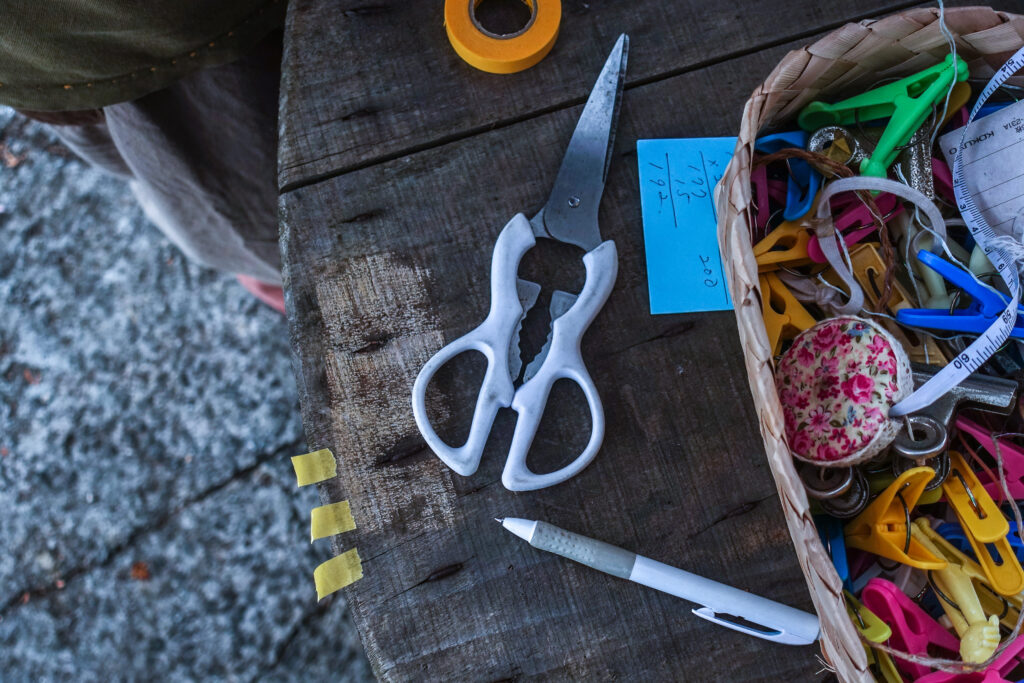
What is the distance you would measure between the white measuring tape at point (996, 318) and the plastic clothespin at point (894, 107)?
0.03 metres

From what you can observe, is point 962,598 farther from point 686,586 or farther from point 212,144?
point 212,144

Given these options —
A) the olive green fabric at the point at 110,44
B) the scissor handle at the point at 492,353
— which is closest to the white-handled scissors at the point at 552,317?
the scissor handle at the point at 492,353

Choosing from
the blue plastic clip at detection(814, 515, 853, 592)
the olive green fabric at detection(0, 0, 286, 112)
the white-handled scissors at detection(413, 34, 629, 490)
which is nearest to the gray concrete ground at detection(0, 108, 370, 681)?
the olive green fabric at detection(0, 0, 286, 112)

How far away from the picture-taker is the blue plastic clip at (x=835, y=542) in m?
0.61

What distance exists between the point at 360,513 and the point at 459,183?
31cm

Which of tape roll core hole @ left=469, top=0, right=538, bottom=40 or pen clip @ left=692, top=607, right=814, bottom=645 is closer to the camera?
pen clip @ left=692, top=607, right=814, bottom=645

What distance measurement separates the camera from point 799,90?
1.95 ft

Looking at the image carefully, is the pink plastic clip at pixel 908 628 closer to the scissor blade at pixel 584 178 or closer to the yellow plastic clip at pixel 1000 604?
the yellow plastic clip at pixel 1000 604

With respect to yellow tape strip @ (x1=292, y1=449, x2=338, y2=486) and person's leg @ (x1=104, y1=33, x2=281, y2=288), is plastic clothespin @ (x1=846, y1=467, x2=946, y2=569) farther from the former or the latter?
person's leg @ (x1=104, y1=33, x2=281, y2=288)

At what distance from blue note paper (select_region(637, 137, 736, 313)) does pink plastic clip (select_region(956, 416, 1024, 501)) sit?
0.71 feet

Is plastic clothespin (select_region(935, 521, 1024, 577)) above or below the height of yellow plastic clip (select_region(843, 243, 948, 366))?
below

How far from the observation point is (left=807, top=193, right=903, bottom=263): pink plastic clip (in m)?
0.63

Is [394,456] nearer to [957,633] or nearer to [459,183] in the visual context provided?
[459,183]

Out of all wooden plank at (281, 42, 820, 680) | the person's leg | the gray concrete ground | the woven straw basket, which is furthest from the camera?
the gray concrete ground
